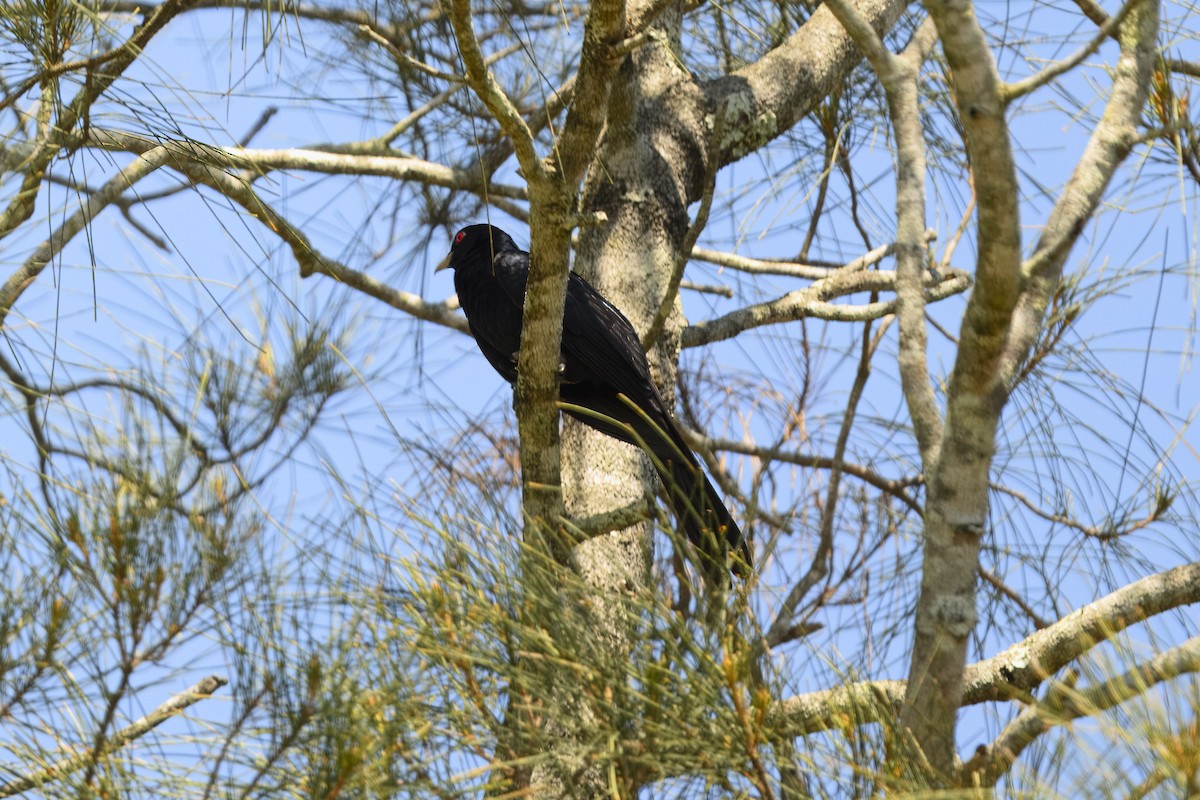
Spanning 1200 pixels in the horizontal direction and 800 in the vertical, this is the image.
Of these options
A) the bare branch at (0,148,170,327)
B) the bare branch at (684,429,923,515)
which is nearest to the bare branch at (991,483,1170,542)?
the bare branch at (684,429,923,515)

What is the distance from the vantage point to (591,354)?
105 inches

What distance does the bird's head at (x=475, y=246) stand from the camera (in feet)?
10.3

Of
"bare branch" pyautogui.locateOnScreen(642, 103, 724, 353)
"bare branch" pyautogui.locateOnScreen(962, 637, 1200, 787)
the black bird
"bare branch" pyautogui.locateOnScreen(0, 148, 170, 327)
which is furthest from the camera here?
the black bird

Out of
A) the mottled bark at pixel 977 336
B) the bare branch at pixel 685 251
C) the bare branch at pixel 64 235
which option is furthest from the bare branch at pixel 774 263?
the mottled bark at pixel 977 336

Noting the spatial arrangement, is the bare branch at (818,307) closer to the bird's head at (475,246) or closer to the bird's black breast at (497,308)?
the bird's black breast at (497,308)

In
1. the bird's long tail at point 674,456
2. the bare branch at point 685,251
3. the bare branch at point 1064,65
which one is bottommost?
the bare branch at point 1064,65

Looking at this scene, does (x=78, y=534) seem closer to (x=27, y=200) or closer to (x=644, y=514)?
(x=27, y=200)

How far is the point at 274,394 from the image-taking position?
3352 millimetres

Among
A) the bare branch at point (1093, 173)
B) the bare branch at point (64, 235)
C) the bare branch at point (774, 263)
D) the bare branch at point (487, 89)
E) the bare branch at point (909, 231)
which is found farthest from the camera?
the bare branch at point (774, 263)

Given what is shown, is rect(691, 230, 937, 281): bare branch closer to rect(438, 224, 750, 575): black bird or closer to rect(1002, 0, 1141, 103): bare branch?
rect(438, 224, 750, 575): black bird

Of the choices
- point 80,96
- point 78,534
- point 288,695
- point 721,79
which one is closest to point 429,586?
point 288,695

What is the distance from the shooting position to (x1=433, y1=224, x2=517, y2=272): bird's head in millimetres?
3132

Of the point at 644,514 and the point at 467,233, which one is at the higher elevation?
the point at 467,233

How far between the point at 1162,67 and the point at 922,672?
119 centimetres
